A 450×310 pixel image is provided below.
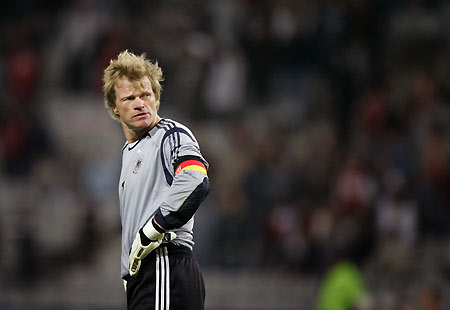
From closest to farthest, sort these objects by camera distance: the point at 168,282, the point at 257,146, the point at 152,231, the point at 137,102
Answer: the point at 152,231 < the point at 168,282 < the point at 137,102 < the point at 257,146

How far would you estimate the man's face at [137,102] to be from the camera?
430 cm

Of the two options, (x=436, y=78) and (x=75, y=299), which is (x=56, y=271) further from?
(x=436, y=78)

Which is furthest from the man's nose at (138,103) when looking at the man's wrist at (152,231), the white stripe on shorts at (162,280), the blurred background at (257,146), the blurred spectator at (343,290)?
the blurred spectator at (343,290)

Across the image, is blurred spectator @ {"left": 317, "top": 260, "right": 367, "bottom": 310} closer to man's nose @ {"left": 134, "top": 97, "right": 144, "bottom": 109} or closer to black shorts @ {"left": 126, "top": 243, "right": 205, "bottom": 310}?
black shorts @ {"left": 126, "top": 243, "right": 205, "bottom": 310}

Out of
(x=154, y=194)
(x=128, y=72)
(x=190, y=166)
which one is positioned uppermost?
(x=128, y=72)

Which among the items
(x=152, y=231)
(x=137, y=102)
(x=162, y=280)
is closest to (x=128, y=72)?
(x=137, y=102)

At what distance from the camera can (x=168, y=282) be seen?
13.7 feet

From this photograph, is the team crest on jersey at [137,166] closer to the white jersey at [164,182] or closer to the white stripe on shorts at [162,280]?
the white jersey at [164,182]

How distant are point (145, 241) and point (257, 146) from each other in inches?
318

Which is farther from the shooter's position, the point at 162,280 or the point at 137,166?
the point at 137,166

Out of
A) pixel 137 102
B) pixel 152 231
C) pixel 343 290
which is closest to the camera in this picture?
pixel 152 231

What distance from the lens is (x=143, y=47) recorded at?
13773 mm

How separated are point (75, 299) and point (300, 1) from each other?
19.5 feet

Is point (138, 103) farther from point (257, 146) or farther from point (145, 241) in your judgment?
point (257, 146)
